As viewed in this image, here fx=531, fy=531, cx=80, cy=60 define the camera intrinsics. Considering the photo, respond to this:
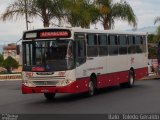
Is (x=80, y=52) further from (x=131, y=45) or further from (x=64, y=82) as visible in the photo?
(x=131, y=45)

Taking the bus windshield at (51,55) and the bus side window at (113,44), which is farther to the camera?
the bus side window at (113,44)

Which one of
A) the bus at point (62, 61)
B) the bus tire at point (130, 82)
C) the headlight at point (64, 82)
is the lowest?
the bus tire at point (130, 82)

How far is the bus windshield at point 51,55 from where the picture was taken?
66.5ft

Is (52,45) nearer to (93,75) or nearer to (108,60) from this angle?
(93,75)

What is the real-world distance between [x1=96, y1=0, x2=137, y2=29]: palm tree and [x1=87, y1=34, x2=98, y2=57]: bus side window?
84.1 feet

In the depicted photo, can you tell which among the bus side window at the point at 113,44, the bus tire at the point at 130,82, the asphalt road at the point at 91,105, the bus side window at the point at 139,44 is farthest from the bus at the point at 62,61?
the bus side window at the point at 139,44

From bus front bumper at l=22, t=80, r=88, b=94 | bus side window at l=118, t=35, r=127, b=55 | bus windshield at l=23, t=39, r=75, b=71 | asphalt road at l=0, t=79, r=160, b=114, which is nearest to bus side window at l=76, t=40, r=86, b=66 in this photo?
bus windshield at l=23, t=39, r=75, b=71

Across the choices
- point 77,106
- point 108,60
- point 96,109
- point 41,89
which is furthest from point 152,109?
point 108,60

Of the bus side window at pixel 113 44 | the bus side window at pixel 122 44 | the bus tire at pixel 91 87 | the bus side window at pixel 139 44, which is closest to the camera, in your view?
the bus tire at pixel 91 87

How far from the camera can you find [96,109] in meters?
17.0

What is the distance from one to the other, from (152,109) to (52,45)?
5755mm

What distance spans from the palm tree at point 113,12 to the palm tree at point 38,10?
335 inches

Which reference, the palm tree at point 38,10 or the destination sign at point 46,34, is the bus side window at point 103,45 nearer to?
the destination sign at point 46,34

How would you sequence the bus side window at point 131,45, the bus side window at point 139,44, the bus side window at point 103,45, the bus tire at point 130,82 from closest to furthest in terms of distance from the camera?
the bus side window at point 103,45 < the bus side window at point 131,45 < the bus tire at point 130,82 < the bus side window at point 139,44
